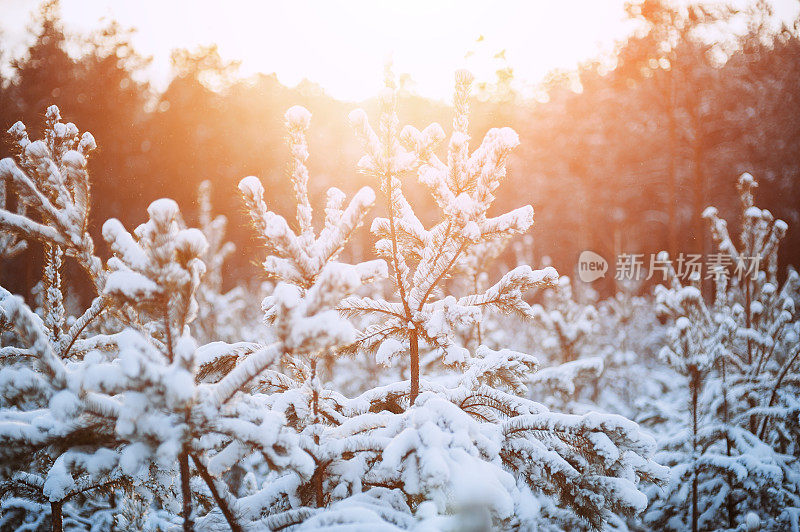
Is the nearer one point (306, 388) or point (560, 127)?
point (306, 388)

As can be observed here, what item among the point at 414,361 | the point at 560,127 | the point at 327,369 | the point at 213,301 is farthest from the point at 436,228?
the point at 560,127

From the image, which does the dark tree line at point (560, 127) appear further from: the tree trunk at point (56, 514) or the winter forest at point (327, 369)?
the tree trunk at point (56, 514)

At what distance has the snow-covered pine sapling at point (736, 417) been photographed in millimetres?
3410

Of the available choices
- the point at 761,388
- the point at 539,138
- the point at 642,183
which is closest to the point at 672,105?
the point at 642,183

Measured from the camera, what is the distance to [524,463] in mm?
1744

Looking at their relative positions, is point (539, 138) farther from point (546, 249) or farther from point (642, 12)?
point (642, 12)

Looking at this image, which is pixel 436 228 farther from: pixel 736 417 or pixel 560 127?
pixel 560 127

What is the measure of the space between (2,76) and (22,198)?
448cm

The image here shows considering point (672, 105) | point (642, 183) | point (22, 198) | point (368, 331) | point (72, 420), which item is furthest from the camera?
point (642, 183)

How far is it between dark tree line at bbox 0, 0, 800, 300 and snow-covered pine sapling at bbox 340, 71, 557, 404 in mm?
3497

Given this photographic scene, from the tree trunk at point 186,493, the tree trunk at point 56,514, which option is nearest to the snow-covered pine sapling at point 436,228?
the tree trunk at point 186,493

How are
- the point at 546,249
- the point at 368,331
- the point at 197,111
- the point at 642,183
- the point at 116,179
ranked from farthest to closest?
the point at 546,249 < the point at 642,183 < the point at 197,111 < the point at 116,179 < the point at 368,331

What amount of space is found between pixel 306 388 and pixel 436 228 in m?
0.82

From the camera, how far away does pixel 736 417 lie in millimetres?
4312
